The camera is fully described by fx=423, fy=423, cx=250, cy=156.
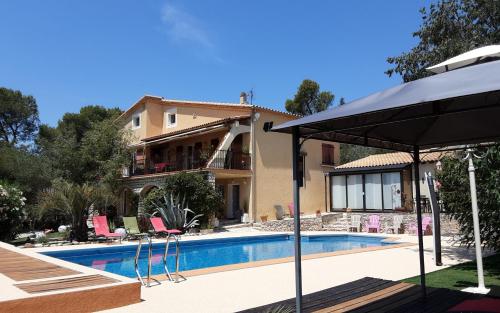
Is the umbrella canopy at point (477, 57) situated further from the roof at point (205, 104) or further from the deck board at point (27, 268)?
the roof at point (205, 104)

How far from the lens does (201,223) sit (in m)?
22.6

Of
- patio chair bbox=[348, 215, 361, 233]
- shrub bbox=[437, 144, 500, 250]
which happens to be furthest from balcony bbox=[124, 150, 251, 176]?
shrub bbox=[437, 144, 500, 250]

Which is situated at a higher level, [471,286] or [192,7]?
[192,7]

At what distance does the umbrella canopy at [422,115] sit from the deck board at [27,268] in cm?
563

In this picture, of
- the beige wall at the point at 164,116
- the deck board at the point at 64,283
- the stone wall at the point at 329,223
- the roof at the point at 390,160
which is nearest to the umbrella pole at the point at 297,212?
the deck board at the point at 64,283

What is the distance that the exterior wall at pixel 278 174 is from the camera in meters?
25.9

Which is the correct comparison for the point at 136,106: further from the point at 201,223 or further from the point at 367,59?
the point at 367,59

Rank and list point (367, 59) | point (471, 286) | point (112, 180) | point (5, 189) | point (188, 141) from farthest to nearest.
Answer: point (188, 141), point (112, 180), point (367, 59), point (5, 189), point (471, 286)

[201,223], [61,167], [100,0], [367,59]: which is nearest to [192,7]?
[100,0]

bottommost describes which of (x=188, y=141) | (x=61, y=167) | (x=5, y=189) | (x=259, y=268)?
(x=259, y=268)

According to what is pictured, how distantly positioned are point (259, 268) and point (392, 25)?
39.2ft

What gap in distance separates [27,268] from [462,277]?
849cm

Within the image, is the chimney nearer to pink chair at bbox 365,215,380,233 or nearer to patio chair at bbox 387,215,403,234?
pink chair at bbox 365,215,380,233

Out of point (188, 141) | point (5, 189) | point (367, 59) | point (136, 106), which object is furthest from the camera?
point (136, 106)
